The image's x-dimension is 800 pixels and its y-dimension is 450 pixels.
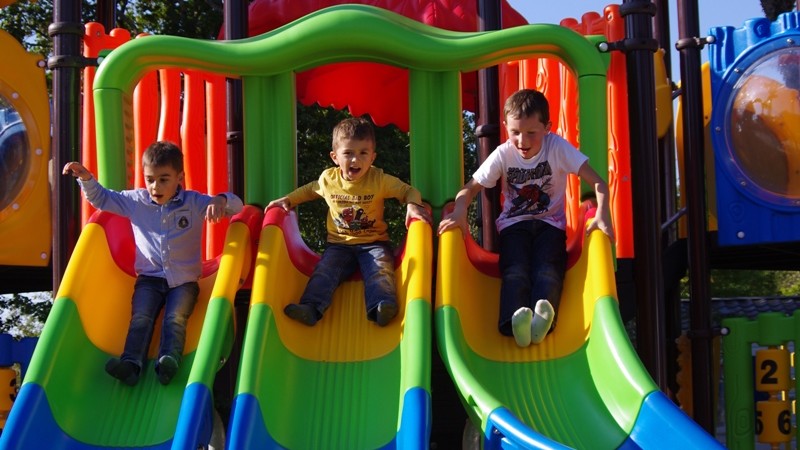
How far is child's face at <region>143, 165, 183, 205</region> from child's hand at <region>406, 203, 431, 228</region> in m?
1.12

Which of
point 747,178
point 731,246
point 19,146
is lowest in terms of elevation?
point 731,246

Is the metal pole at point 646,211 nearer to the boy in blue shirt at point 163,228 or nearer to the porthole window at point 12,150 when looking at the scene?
the boy in blue shirt at point 163,228

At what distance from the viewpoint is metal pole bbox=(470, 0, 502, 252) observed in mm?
6102

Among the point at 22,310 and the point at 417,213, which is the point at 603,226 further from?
the point at 22,310

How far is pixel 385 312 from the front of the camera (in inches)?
178

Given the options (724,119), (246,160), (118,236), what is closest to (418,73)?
(246,160)

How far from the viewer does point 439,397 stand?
19.9ft

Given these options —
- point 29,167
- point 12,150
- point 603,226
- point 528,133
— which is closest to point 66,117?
point 29,167

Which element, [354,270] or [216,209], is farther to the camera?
[354,270]

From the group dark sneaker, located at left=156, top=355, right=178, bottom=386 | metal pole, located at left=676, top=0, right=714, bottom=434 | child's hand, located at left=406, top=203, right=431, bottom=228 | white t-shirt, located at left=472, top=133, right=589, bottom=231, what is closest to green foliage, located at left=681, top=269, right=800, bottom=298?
metal pole, located at left=676, top=0, right=714, bottom=434

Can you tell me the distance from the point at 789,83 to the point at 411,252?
3.17m

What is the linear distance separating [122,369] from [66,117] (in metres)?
1.89

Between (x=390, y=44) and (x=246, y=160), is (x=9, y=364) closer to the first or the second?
(x=246, y=160)

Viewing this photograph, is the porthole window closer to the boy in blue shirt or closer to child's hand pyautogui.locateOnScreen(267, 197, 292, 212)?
the boy in blue shirt
